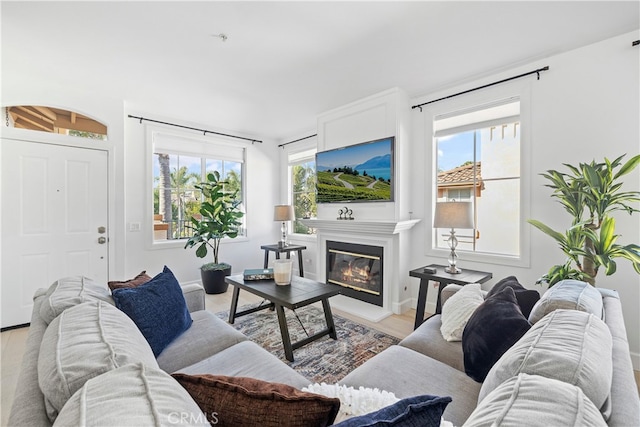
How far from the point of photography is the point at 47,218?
3.11m

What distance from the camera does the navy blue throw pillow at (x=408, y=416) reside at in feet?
1.98

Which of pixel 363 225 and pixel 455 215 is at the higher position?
pixel 455 215

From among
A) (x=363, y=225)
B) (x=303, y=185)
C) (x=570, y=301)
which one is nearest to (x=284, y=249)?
(x=303, y=185)

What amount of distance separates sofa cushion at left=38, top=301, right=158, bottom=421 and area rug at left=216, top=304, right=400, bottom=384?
1479 mm

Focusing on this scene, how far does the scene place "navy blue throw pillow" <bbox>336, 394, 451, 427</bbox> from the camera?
0.60 meters

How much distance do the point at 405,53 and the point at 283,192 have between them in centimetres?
350

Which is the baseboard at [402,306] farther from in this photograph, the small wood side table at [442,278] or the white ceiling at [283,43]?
the white ceiling at [283,43]

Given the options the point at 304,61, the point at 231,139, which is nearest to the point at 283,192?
the point at 231,139

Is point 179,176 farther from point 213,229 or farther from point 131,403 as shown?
point 131,403

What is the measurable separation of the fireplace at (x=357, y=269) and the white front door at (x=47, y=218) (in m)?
2.90

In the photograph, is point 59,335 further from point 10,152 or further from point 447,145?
point 447,145

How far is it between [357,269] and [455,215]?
1593mm

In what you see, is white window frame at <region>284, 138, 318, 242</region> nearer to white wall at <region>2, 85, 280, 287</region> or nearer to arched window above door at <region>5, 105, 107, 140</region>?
white wall at <region>2, 85, 280, 287</region>

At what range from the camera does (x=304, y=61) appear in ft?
8.91
